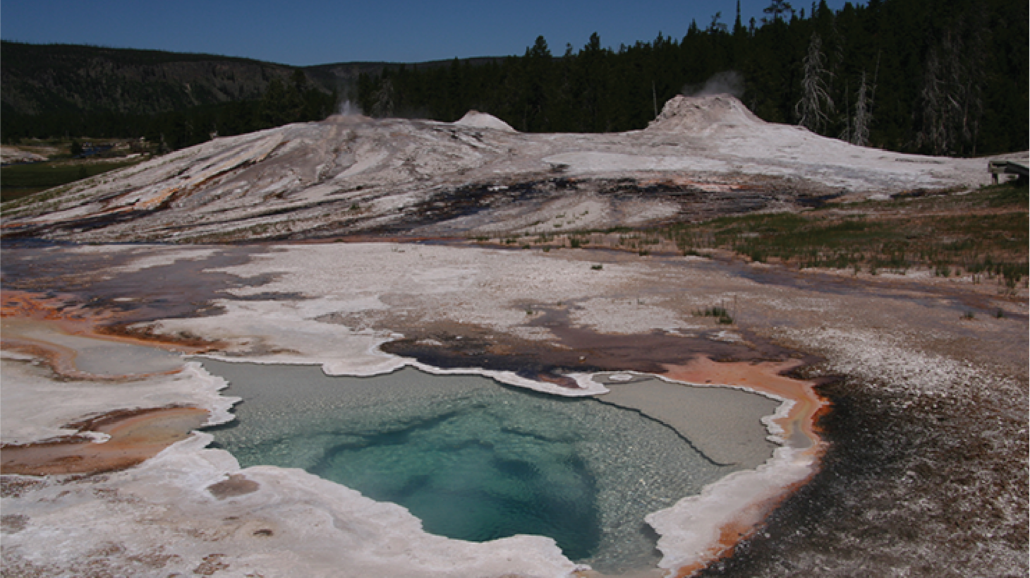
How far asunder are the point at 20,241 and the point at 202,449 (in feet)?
69.7

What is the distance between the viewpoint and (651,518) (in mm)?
4535

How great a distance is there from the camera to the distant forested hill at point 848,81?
41.8 m

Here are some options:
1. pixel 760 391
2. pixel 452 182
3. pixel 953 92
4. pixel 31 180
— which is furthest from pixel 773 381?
pixel 31 180

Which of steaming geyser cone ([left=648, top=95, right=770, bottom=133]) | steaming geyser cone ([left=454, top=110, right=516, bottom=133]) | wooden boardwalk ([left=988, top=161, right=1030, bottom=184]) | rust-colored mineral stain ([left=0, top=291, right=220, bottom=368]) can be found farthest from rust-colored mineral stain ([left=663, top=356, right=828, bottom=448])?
steaming geyser cone ([left=454, top=110, right=516, bottom=133])

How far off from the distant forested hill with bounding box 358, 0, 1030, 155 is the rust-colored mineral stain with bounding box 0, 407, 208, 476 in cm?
4259

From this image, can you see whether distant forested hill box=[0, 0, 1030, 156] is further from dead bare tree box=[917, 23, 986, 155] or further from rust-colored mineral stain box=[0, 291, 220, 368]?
rust-colored mineral stain box=[0, 291, 220, 368]

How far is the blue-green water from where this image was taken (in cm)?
462

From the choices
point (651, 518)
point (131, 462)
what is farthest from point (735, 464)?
point (131, 462)

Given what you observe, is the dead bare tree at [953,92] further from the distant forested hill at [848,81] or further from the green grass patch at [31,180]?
the green grass patch at [31,180]

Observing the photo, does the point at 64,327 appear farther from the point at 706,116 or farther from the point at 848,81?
the point at 848,81

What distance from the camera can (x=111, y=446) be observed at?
5.40 metres

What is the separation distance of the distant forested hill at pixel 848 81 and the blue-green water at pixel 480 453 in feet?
133

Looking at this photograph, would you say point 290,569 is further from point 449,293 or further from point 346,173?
point 346,173

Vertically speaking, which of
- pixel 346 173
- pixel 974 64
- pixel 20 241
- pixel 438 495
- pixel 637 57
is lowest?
pixel 438 495
